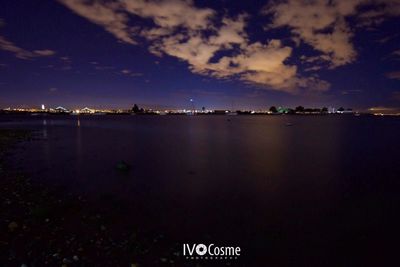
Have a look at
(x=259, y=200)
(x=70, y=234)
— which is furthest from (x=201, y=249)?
(x=259, y=200)

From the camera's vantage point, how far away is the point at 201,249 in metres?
9.41

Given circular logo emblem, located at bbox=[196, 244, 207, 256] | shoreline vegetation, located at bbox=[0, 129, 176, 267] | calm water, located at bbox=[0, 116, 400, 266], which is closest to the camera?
shoreline vegetation, located at bbox=[0, 129, 176, 267]

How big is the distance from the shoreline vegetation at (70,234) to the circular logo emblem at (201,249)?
968 millimetres

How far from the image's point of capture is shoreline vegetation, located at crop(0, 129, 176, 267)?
26.0 ft

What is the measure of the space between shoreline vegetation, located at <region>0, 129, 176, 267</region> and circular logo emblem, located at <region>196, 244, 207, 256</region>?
38.1 inches

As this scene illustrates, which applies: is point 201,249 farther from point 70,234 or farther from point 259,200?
point 259,200

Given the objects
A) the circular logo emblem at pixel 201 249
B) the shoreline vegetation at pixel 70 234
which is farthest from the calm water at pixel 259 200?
the shoreline vegetation at pixel 70 234

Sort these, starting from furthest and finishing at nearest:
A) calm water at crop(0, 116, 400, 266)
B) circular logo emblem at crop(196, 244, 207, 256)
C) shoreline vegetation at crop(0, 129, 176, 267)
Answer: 1. calm water at crop(0, 116, 400, 266)
2. circular logo emblem at crop(196, 244, 207, 256)
3. shoreline vegetation at crop(0, 129, 176, 267)

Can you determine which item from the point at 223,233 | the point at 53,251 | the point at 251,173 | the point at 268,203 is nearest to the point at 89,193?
the point at 53,251

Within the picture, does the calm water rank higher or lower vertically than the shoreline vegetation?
lower

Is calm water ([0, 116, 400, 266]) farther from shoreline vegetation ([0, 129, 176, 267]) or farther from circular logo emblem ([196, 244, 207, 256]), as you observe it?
shoreline vegetation ([0, 129, 176, 267])

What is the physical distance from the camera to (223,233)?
10.8 metres

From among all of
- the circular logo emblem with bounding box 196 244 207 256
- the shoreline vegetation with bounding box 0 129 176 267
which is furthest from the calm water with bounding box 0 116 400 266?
the shoreline vegetation with bounding box 0 129 176 267

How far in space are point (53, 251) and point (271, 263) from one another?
714cm
